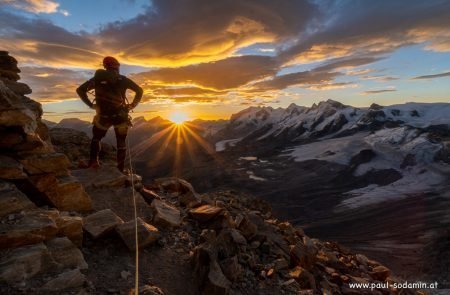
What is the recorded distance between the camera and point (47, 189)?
311 inches

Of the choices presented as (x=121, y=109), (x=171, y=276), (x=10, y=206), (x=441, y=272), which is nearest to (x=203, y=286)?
(x=171, y=276)

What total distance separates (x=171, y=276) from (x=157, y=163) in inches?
7709

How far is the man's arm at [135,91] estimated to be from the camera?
10.4m

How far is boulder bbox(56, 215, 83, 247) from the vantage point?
21.9ft

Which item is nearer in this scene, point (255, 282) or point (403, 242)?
point (255, 282)

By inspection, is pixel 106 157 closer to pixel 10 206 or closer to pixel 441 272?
pixel 10 206

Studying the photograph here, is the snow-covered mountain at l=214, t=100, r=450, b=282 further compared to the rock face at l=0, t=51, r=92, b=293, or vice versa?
the snow-covered mountain at l=214, t=100, r=450, b=282

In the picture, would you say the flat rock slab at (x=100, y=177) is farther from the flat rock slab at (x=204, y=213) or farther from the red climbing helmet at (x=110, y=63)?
the red climbing helmet at (x=110, y=63)

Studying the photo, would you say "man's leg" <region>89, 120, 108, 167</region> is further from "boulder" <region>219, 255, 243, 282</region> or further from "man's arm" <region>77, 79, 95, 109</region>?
"boulder" <region>219, 255, 243, 282</region>

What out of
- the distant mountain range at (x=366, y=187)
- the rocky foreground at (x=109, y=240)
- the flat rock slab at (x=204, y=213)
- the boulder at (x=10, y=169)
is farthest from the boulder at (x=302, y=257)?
the distant mountain range at (x=366, y=187)

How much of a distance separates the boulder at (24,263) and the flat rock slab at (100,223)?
1.54 metres

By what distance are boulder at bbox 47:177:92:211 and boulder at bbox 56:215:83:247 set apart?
4.57 feet

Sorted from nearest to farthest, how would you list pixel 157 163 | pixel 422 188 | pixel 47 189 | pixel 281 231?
pixel 47 189, pixel 281 231, pixel 422 188, pixel 157 163

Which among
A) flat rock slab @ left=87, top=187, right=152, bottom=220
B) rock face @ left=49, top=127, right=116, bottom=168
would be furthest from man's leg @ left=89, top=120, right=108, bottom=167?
rock face @ left=49, top=127, right=116, bottom=168
